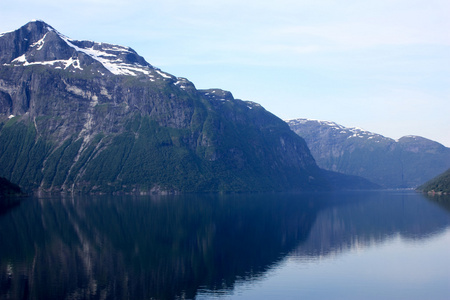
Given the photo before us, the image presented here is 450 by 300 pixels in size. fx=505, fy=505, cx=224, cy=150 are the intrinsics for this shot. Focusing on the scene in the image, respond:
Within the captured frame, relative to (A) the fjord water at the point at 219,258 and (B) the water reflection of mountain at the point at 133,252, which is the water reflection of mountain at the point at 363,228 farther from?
(B) the water reflection of mountain at the point at 133,252

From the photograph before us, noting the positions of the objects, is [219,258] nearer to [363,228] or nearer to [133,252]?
[133,252]

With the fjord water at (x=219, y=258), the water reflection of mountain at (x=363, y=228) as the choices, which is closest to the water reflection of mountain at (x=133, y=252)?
the fjord water at (x=219, y=258)

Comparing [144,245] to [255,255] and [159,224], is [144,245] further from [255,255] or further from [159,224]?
[159,224]

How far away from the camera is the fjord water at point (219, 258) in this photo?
60.2 meters

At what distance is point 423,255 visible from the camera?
282 ft

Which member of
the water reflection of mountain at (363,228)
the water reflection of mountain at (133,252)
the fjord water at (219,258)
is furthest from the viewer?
the water reflection of mountain at (363,228)

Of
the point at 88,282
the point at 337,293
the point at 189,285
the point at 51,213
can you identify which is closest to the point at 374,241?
the point at 337,293

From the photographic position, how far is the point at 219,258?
3174 inches

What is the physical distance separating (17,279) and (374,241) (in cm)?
6884

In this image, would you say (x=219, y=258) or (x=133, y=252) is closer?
(x=219, y=258)

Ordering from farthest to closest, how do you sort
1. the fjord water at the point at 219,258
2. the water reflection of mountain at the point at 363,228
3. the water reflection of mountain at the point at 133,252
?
the water reflection of mountain at the point at 363,228, the water reflection of mountain at the point at 133,252, the fjord water at the point at 219,258

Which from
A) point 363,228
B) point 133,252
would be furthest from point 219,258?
point 363,228

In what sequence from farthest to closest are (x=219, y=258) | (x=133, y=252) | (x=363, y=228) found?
(x=363, y=228) < (x=133, y=252) < (x=219, y=258)

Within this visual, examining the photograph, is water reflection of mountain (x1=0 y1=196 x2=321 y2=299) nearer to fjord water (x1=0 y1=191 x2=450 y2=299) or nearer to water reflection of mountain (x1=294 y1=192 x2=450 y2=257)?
fjord water (x1=0 y1=191 x2=450 y2=299)
